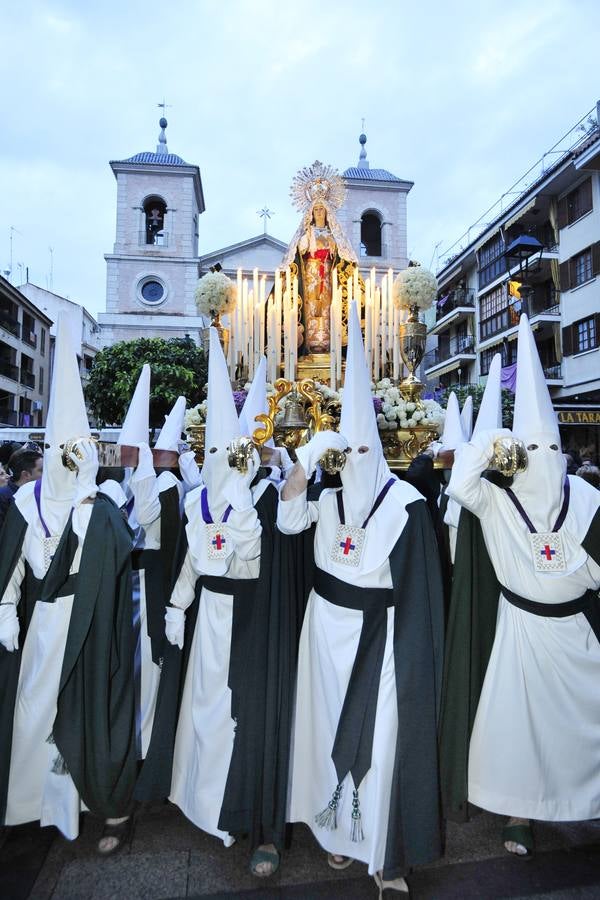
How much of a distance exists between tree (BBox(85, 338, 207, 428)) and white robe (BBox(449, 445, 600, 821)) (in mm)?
15538

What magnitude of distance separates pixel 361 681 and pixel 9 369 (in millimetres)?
33575

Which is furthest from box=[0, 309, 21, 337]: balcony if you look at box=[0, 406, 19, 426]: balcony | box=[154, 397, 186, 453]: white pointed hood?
box=[154, 397, 186, 453]: white pointed hood

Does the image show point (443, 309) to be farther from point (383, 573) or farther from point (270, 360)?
point (383, 573)

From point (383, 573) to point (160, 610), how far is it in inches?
63.8

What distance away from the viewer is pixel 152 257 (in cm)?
2978

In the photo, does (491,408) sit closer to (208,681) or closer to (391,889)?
(208,681)

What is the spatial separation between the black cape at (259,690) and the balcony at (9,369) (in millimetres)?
32056

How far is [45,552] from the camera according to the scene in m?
3.10

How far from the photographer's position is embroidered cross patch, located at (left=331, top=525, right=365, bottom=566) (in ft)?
9.41

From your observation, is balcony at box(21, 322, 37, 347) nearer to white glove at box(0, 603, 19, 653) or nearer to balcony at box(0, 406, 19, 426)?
balcony at box(0, 406, 19, 426)

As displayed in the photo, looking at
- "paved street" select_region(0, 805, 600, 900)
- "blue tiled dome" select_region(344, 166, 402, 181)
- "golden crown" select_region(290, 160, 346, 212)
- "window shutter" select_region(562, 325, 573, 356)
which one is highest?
"blue tiled dome" select_region(344, 166, 402, 181)

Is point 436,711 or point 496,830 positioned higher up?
point 436,711

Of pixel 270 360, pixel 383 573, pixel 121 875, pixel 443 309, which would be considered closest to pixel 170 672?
pixel 121 875

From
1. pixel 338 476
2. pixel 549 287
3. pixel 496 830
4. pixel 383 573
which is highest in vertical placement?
pixel 549 287
